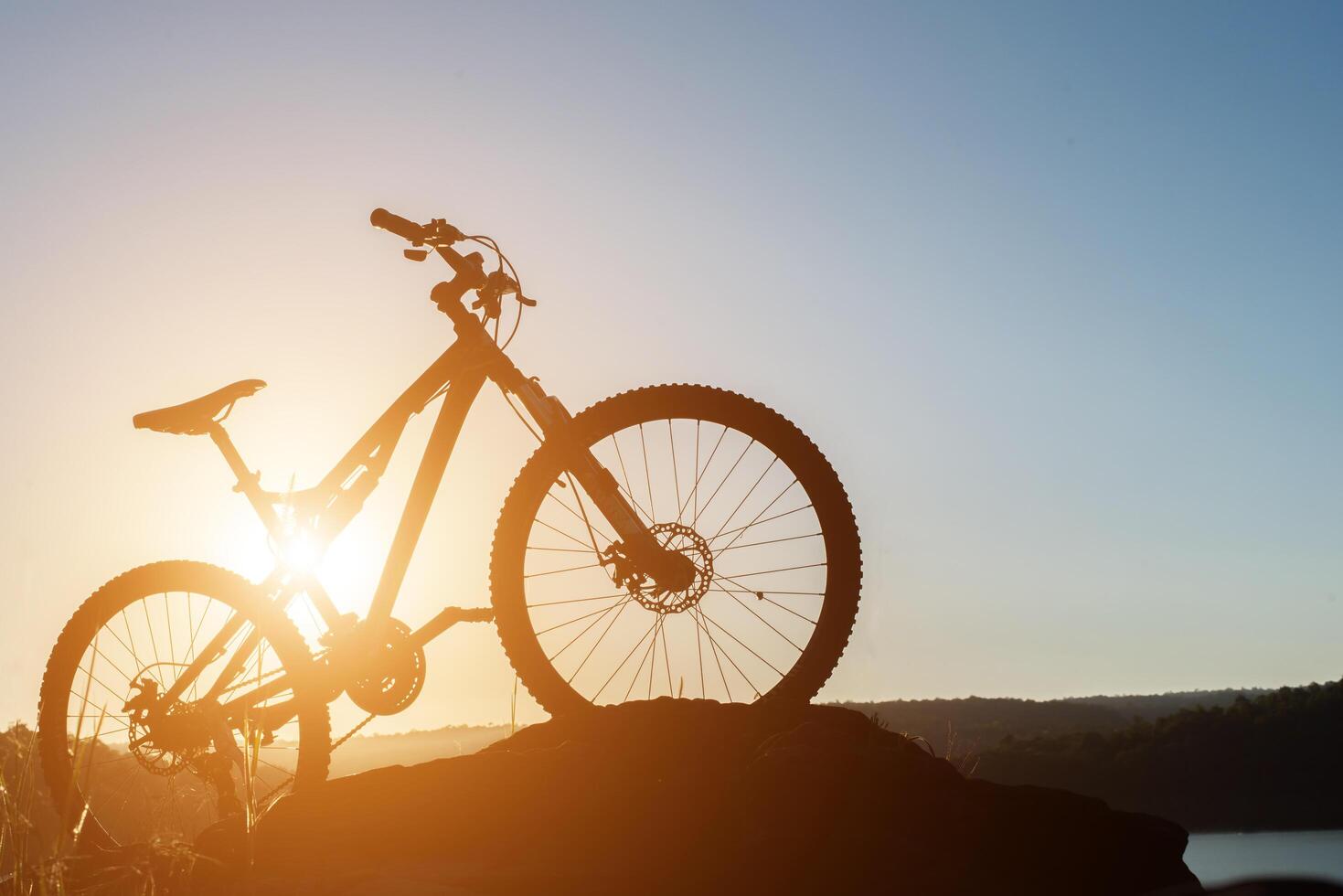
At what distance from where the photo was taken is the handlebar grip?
4.74 meters

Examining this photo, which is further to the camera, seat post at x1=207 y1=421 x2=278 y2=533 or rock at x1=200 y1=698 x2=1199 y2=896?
seat post at x1=207 y1=421 x2=278 y2=533

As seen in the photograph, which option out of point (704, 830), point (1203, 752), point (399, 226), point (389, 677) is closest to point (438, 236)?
point (399, 226)

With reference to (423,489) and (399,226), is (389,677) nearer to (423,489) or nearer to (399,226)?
(423,489)

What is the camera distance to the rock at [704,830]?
8.95 feet

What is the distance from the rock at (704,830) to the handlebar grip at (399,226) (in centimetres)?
253

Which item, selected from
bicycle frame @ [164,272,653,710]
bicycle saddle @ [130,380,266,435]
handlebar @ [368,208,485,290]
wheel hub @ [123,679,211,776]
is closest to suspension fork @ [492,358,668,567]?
bicycle frame @ [164,272,653,710]

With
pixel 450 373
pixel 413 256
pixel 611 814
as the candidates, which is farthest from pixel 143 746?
pixel 611 814

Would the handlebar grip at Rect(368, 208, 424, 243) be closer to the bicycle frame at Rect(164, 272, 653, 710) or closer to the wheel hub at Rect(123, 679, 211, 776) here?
the bicycle frame at Rect(164, 272, 653, 710)

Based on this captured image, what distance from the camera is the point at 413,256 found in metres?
4.72

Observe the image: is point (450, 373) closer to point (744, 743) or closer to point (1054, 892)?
point (744, 743)

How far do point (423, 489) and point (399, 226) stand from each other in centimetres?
128

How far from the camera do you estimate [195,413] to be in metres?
4.80

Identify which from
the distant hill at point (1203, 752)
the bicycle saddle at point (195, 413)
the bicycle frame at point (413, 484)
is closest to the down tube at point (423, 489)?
the bicycle frame at point (413, 484)

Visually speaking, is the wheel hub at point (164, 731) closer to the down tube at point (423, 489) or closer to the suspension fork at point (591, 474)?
the down tube at point (423, 489)
